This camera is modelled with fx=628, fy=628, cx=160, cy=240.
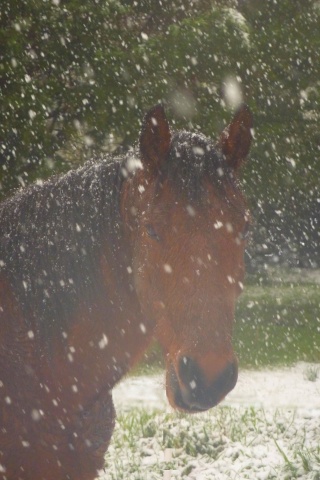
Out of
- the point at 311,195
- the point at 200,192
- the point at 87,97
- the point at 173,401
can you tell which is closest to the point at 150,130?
the point at 200,192

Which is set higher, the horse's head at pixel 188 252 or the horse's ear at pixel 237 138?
the horse's ear at pixel 237 138

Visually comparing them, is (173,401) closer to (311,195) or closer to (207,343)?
(207,343)

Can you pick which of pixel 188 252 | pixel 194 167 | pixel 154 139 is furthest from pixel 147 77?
pixel 188 252

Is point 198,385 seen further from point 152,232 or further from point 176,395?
point 152,232

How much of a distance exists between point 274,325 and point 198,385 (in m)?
9.17

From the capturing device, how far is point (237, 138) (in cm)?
258

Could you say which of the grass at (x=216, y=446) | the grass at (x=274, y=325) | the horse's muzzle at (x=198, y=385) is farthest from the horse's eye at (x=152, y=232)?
the grass at (x=274, y=325)

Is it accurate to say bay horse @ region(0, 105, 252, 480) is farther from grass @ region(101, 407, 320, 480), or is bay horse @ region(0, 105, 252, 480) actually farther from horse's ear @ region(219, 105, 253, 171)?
grass @ region(101, 407, 320, 480)

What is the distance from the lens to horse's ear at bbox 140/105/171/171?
2439 mm

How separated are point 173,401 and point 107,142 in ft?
24.8

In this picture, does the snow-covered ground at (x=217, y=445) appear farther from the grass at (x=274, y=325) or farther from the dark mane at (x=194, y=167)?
the dark mane at (x=194, y=167)

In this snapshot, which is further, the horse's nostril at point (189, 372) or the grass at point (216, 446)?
the grass at point (216, 446)

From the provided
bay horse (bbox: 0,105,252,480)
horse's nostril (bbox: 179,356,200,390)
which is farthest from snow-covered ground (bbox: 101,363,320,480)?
horse's nostril (bbox: 179,356,200,390)

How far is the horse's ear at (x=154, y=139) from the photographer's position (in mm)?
2439
